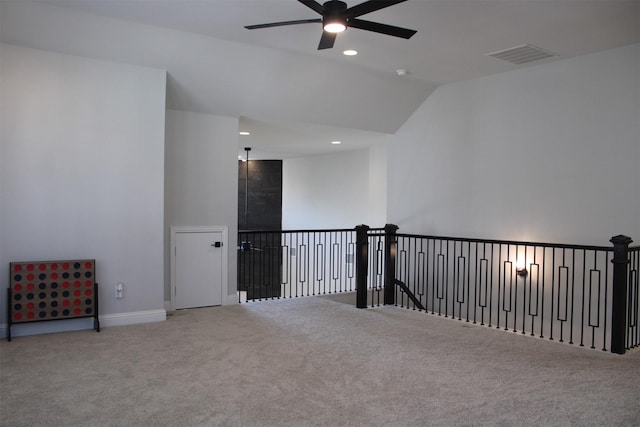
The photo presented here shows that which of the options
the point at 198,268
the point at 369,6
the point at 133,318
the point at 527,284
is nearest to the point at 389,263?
the point at 527,284

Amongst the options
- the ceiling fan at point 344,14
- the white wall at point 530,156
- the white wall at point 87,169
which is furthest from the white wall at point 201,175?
the white wall at point 530,156

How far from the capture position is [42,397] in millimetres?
3420

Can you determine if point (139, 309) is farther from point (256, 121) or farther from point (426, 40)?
point (426, 40)

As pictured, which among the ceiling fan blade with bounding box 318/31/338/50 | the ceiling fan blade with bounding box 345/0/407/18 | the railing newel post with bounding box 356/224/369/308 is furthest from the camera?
the railing newel post with bounding box 356/224/369/308

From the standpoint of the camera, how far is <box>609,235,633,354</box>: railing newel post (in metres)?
4.48

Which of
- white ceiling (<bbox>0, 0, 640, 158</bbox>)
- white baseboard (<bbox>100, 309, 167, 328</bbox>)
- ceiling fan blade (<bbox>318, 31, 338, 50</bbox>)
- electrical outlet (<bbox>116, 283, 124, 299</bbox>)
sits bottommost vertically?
white baseboard (<bbox>100, 309, 167, 328</bbox>)

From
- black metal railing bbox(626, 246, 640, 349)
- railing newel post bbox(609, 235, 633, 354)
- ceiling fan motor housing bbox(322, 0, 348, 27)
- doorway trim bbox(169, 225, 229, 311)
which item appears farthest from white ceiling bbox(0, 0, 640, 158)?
black metal railing bbox(626, 246, 640, 349)

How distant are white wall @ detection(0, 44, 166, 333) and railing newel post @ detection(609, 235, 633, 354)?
491cm

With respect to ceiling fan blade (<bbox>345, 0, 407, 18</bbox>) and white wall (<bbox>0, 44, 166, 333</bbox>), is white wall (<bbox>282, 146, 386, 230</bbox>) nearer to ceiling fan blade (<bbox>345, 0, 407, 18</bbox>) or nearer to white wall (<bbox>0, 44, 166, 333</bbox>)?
white wall (<bbox>0, 44, 166, 333</bbox>)

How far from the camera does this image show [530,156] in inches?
260

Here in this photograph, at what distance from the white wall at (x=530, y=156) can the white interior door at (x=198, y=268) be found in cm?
347

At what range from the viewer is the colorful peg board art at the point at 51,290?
478 cm

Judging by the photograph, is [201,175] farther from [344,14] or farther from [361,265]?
[344,14]

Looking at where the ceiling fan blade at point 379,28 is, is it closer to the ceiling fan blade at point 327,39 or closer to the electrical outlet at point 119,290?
the ceiling fan blade at point 327,39
